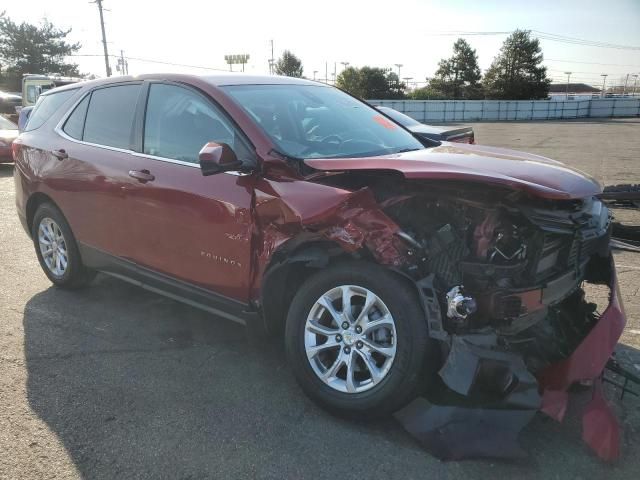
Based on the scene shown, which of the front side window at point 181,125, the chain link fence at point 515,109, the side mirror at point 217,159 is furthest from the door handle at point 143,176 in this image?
the chain link fence at point 515,109

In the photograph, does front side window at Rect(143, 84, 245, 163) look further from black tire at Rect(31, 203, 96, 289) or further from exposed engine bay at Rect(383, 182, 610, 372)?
black tire at Rect(31, 203, 96, 289)

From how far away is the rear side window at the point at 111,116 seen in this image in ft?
13.2

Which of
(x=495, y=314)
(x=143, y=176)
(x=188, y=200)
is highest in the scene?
(x=143, y=176)

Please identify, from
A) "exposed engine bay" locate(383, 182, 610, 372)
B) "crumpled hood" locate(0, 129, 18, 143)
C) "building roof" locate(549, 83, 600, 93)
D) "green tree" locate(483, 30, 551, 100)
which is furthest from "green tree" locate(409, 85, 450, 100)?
"exposed engine bay" locate(383, 182, 610, 372)

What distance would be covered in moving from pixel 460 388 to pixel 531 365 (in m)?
0.56

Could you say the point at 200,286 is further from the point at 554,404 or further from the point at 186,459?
the point at 554,404

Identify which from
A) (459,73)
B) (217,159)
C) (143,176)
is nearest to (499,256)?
(217,159)

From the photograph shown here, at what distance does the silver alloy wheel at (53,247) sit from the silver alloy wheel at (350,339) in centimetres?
282

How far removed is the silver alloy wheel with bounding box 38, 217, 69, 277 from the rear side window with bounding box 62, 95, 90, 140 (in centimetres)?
82

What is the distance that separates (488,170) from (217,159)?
144 cm

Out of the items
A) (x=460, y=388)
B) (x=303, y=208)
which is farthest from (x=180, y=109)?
(x=460, y=388)

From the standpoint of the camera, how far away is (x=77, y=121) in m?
4.57

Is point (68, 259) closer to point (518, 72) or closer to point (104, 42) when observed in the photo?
point (104, 42)

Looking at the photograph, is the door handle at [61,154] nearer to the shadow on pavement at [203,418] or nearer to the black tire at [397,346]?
the shadow on pavement at [203,418]
